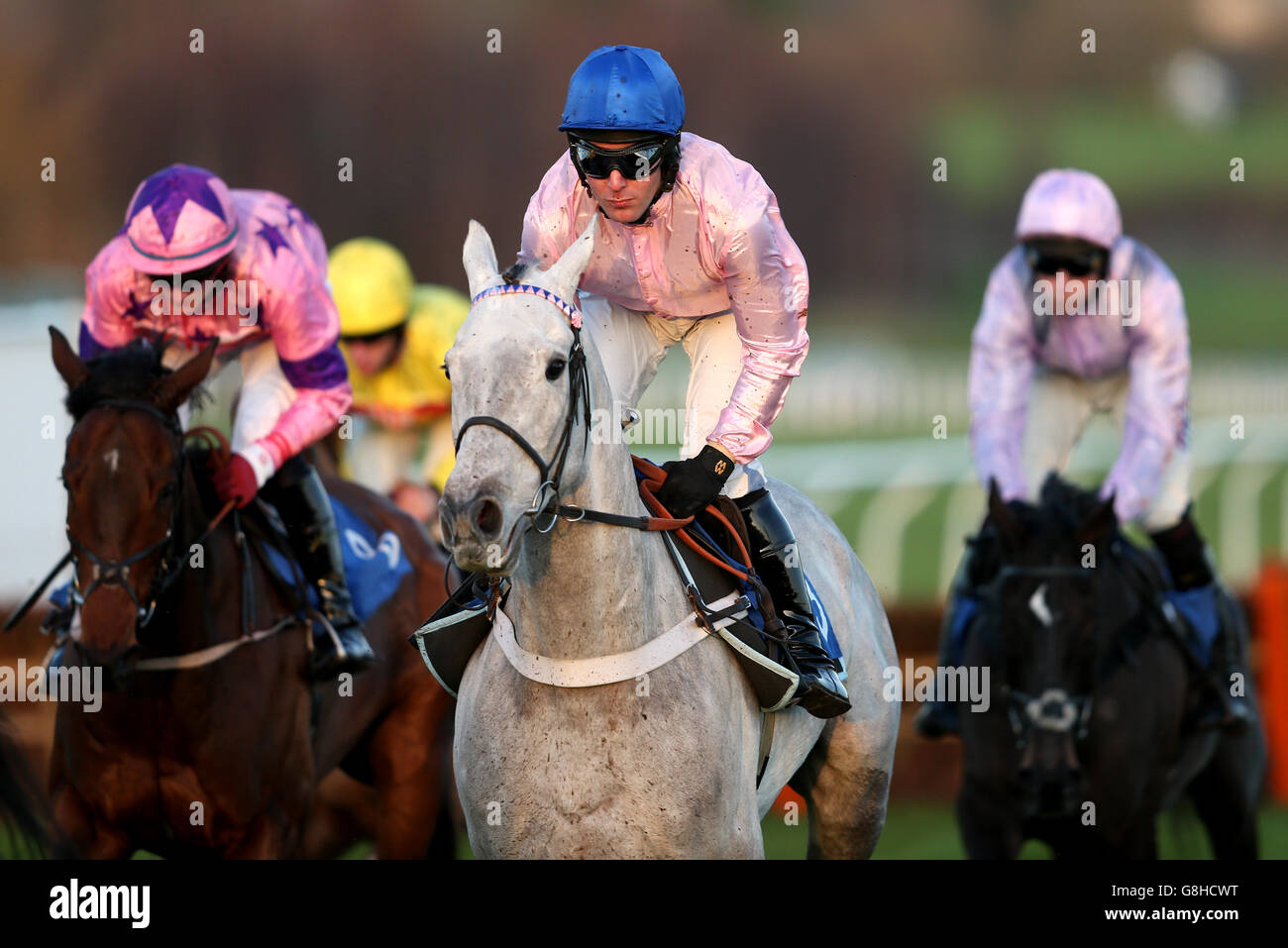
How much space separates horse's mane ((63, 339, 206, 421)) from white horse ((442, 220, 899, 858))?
1386mm

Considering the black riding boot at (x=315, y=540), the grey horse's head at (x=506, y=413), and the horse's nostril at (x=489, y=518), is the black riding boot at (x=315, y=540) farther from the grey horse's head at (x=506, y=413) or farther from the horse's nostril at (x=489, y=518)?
the horse's nostril at (x=489, y=518)

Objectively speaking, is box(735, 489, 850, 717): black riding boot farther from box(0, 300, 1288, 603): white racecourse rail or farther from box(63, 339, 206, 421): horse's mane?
box(0, 300, 1288, 603): white racecourse rail

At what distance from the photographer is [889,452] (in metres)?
18.5

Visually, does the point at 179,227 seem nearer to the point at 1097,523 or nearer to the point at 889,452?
the point at 1097,523

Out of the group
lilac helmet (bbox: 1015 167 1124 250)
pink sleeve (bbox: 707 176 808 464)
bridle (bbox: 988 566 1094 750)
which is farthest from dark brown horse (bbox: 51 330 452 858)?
lilac helmet (bbox: 1015 167 1124 250)

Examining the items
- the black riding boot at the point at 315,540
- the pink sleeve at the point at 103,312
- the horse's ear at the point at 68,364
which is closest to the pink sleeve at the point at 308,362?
the black riding boot at the point at 315,540

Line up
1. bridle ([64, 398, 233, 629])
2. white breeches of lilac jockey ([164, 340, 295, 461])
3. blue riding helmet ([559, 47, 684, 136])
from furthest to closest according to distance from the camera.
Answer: white breeches of lilac jockey ([164, 340, 295, 461]) → bridle ([64, 398, 233, 629]) → blue riding helmet ([559, 47, 684, 136])

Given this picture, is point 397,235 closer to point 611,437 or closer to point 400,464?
point 400,464

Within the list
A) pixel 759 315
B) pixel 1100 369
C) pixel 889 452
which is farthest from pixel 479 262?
pixel 889 452

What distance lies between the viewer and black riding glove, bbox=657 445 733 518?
3.67 m

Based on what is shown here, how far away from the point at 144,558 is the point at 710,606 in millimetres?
1547

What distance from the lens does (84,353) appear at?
16.8 ft

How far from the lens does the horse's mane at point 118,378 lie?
177 inches
